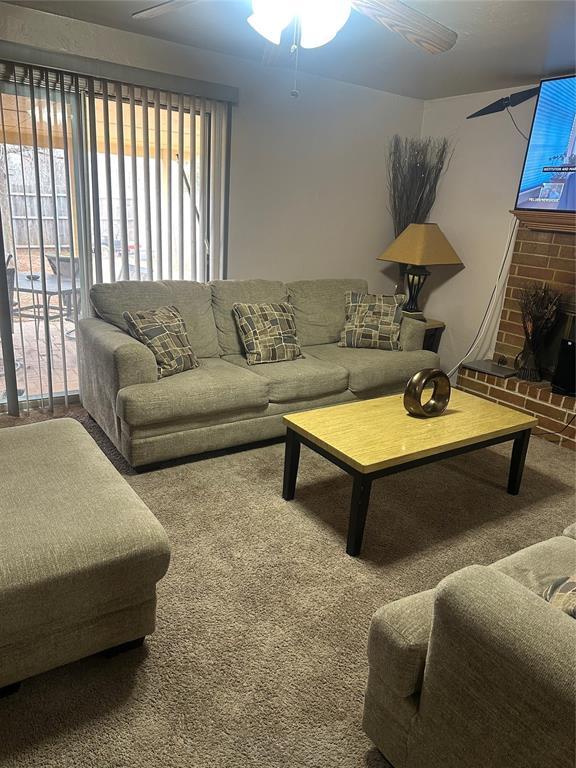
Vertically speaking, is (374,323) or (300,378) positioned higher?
(374,323)

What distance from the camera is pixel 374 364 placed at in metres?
3.65

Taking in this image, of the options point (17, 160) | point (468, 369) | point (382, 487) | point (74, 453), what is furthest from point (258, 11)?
point (468, 369)

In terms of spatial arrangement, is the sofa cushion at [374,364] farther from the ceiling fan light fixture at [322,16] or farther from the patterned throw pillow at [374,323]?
the ceiling fan light fixture at [322,16]

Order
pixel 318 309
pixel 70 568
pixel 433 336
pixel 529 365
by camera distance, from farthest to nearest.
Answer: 1. pixel 433 336
2. pixel 318 309
3. pixel 529 365
4. pixel 70 568

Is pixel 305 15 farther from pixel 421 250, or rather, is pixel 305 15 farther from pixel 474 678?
pixel 421 250

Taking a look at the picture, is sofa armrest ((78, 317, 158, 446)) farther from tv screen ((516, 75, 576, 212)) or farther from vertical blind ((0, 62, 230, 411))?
tv screen ((516, 75, 576, 212))

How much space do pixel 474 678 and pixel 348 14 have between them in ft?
6.60

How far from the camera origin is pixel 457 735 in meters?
1.15

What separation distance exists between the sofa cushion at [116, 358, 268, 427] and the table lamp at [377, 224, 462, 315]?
1.88 metres

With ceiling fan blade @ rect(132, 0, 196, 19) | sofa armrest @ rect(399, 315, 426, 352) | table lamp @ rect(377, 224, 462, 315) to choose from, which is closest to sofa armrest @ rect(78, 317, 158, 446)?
ceiling fan blade @ rect(132, 0, 196, 19)

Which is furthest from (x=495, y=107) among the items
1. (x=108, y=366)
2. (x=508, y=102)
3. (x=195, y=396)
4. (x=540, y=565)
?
(x=540, y=565)

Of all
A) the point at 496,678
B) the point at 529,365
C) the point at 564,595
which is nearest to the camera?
the point at 496,678

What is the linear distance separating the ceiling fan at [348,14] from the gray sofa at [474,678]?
181cm

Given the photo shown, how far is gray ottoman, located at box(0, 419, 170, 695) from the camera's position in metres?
1.42
